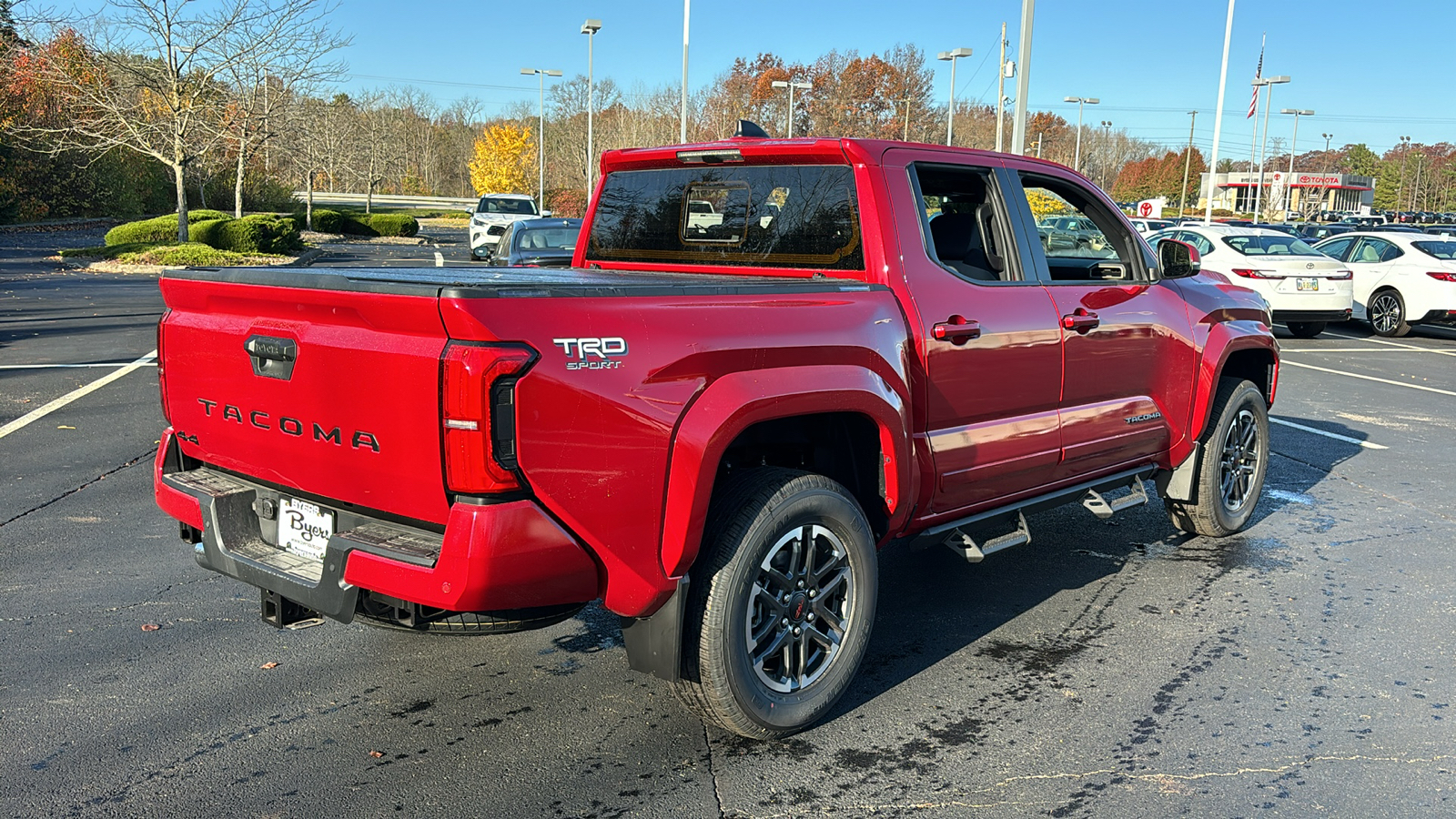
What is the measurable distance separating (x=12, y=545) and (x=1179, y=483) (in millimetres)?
5950

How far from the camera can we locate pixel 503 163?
59.2 metres

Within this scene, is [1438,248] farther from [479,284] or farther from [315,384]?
[315,384]

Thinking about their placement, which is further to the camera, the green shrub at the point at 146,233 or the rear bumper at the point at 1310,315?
the green shrub at the point at 146,233

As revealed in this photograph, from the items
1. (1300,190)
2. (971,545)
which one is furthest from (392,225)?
(1300,190)

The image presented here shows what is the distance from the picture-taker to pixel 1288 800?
10.7ft

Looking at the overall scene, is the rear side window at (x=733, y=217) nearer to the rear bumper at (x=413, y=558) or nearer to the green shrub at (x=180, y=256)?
the rear bumper at (x=413, y=558)

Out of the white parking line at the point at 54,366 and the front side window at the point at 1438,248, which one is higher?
the front side window at the point at 1438,248

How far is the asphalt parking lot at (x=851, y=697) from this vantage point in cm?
326

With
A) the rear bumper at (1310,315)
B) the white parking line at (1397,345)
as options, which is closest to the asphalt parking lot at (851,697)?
the rear bumper at (1310,315)

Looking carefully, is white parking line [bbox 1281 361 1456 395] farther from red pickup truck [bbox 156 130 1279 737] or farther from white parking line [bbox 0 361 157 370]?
white parking line [bbox 0 361 157 370]

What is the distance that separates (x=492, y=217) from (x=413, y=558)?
27.2 meters

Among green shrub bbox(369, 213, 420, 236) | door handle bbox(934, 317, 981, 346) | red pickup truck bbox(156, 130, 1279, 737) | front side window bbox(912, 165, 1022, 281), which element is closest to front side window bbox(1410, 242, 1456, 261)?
red pickup truck bbox(156, 130, 1279, 737)

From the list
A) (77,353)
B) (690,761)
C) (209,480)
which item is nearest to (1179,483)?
(690,761)

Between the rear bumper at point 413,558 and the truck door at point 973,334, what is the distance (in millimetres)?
1627
